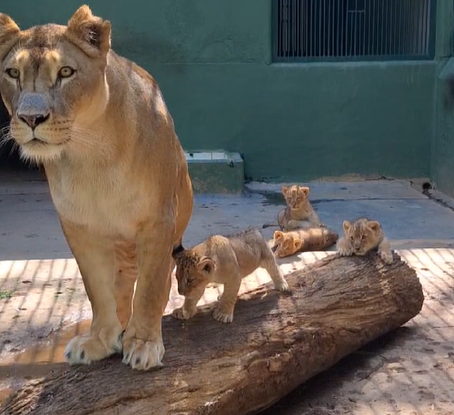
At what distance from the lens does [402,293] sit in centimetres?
505

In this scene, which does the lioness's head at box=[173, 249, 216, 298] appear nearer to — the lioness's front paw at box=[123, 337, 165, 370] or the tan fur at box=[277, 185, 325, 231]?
the lioness's front paw at box=[123, 337, 165, 370]

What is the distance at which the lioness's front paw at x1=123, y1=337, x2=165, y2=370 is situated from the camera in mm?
3596

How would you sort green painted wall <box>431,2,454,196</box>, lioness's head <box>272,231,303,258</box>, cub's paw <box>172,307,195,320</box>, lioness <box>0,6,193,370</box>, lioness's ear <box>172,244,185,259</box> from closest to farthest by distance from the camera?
1. lioness <box>0,6,193,370</box>
2. cub's paw <box>172,307,195,320</box>
3. lioness's ear <box>172,244,185,259</box>
4. lioness's head <box>272,231,303,258</box>
5. green painted wall <box>431,2,454,196</box>

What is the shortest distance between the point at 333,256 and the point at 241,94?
21.6 feet

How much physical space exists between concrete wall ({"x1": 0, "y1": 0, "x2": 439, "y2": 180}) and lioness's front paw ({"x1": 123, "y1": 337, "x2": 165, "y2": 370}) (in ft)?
26.1

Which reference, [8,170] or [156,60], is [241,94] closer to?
[156,60]

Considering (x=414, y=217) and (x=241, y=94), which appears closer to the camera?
(x=414, y=217)

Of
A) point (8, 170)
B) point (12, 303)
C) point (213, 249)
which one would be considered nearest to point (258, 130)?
point (8, 170)

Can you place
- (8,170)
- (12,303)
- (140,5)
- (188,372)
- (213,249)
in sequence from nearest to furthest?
(188,372), (213,249), (12,303), (140,5), (8,170)

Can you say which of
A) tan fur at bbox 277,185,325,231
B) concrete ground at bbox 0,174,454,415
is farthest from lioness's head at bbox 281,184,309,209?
concrete ground at bbox 0,174,454,415

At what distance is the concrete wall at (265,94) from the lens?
11164 mm

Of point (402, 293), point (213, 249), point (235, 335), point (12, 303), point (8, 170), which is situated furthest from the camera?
point (8, 170)

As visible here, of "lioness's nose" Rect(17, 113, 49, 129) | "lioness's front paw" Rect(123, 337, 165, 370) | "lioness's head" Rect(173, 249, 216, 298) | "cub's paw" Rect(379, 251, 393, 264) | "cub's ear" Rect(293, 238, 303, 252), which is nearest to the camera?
"lioness's nose" Rect(17, 113, 49, 129)

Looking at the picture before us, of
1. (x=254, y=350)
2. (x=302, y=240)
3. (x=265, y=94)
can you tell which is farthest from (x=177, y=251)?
(x=265, y=94)
